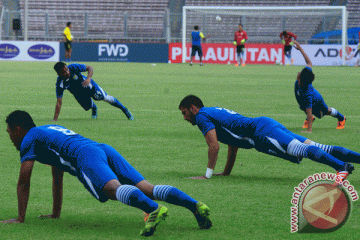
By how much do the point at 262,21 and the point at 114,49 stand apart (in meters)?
10.7

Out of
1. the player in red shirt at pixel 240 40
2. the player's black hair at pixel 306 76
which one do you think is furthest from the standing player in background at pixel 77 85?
the player in red shirt at pixel 240 40

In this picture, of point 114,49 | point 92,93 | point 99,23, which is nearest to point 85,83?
point 92,93

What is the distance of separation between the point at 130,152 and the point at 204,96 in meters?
8.94

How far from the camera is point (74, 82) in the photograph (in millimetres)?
12719

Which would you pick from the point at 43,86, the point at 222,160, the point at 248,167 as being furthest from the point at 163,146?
the point at 43,86

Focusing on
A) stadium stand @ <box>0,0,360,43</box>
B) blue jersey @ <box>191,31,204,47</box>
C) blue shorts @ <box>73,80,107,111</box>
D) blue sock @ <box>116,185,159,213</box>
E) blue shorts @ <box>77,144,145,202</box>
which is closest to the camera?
blue sock @ <box>116,185,159,213</box>

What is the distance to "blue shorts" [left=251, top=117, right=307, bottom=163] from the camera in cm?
671

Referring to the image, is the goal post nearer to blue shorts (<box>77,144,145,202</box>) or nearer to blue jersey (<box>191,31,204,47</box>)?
blue jersey (<box>191,31,204,47</box>)

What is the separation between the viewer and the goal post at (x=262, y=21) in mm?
41250

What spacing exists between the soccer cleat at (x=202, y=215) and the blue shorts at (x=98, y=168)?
0.68 m

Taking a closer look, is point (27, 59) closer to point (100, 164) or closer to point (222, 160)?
point (222, 160)

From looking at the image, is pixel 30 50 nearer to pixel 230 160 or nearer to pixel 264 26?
pixel 264 26

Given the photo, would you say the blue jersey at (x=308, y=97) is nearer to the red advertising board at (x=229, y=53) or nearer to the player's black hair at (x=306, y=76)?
the player's black hair at (x=306, y=76)

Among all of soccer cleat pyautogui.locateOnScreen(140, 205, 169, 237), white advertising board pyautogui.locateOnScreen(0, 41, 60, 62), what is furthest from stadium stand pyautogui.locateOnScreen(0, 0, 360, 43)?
soccer cleat pyautogui.locateOnScreen(140, 205, 169, 237)
